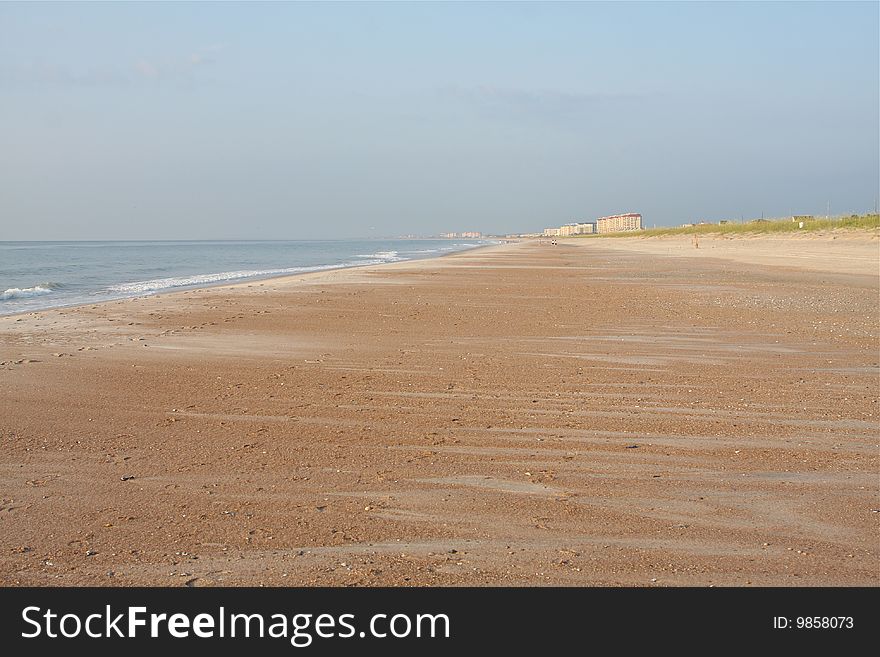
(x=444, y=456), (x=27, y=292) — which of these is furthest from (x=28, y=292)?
(x=444, y=456)

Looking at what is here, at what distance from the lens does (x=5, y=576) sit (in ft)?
11.4

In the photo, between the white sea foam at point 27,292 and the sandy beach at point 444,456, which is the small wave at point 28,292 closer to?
the white sea foam at point 27,292

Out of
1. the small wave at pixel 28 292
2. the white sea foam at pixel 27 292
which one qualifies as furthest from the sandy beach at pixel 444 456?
the small wave at pixel 28 292

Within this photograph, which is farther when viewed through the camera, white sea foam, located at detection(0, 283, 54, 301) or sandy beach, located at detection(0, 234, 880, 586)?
white sea foam, located at detection(0, 283, 54, 301)

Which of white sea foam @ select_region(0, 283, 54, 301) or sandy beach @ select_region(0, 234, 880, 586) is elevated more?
white sea foam @ select_region(0, 283, 54, 301)

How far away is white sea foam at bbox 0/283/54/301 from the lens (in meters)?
21.9

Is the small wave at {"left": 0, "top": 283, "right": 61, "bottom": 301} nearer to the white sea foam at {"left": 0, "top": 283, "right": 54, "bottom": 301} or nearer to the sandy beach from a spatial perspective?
the white sea foam at {"left": 0, "top": 283, "right": 54, "bottom": 301}

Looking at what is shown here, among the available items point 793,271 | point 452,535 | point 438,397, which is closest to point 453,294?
point 438,397

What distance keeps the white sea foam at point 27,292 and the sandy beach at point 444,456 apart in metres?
12.2

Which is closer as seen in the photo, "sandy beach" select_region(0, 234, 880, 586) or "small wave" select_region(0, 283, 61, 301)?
"sandy beach" select_region(0, 234, 880, 586)

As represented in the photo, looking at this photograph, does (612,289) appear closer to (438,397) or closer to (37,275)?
(438,397)

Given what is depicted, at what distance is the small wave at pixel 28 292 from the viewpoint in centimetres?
2189

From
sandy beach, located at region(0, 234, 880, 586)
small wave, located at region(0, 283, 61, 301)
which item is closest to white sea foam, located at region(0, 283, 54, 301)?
small wave, located at region(0, 283, 61, 301)
